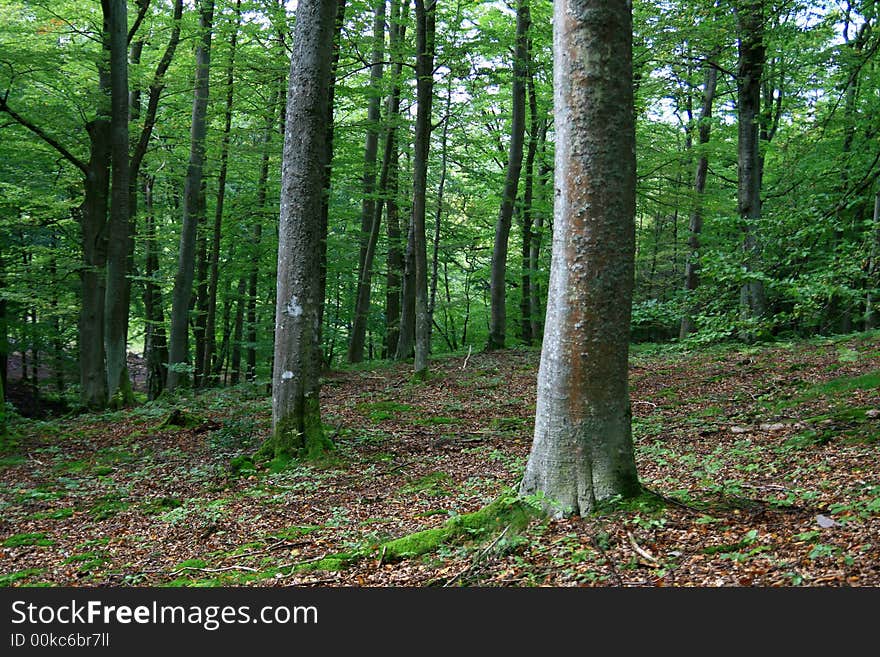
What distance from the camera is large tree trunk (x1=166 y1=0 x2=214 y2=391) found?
14.7 metres

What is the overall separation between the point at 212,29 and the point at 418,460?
32.5 ft

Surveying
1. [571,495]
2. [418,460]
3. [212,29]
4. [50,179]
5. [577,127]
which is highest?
[212,29]

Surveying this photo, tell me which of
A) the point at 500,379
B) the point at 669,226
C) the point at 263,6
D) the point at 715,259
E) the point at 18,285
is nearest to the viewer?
the point at 715,259

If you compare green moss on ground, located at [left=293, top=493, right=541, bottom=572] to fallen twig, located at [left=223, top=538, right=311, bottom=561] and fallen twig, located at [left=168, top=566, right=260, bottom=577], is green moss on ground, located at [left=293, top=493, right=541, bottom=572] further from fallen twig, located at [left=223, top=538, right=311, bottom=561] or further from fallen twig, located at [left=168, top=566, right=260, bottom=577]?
fallen twig, located at [left=223, top=538, right=311, bottom=561]

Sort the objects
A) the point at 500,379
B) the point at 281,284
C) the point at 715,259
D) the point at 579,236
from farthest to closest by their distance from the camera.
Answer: the point at 500,379
the point at 281,284
the point at 715,259
the point at 579,236

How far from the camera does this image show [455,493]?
606cm

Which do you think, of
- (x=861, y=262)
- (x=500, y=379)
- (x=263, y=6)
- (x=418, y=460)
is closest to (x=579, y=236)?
(x=861, y=262)

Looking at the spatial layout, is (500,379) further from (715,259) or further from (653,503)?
(653,503)

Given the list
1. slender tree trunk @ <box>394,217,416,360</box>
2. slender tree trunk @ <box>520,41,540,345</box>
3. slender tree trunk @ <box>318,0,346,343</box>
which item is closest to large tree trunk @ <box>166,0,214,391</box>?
slender tree trunk @ <box>318,0,346,343</box>

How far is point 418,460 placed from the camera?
7719mm

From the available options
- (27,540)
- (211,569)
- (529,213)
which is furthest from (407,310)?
(211,569)

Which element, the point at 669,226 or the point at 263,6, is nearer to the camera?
the point at 263,6

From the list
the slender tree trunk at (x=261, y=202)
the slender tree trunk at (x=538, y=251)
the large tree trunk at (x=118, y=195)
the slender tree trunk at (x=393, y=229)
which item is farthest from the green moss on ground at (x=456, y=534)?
the slender tree trunk at (x=538, y=251)

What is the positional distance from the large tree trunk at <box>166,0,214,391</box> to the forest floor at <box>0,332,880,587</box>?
3560 millimetres
